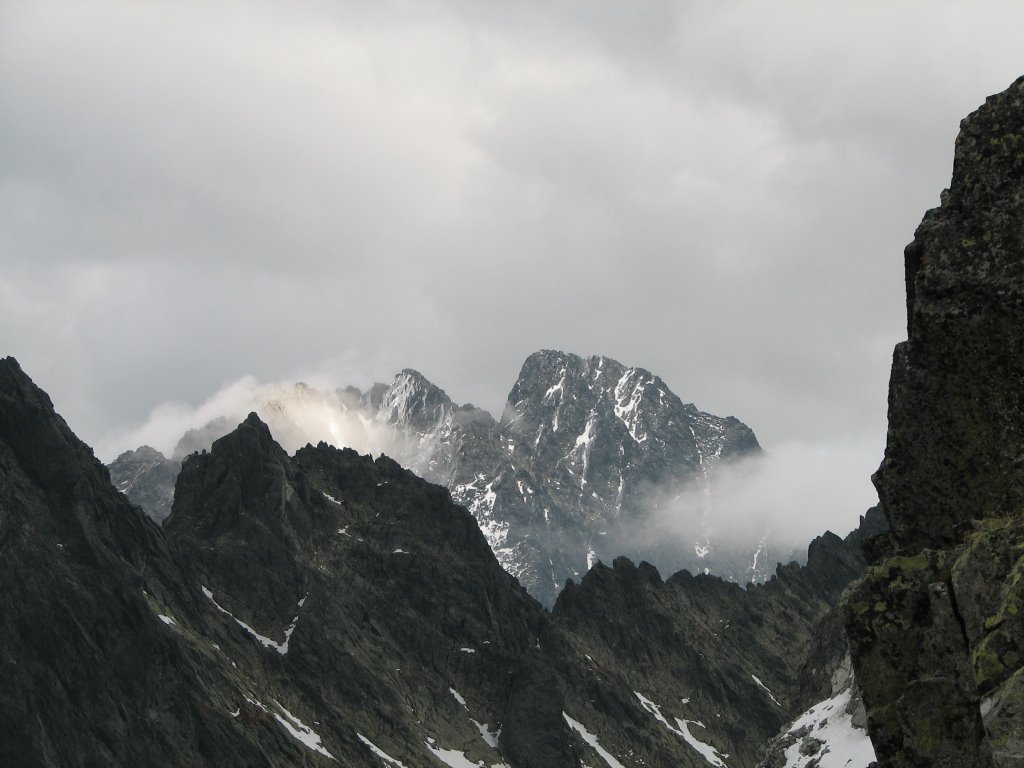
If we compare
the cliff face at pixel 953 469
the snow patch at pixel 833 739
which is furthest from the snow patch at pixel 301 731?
the cliff face at pixel 953 469

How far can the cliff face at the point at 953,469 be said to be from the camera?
56.0ft

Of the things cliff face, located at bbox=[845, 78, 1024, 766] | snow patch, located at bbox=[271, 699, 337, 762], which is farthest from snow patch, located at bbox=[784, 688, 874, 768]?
snow patch, located at bbox=[271, 699, 337, 762]

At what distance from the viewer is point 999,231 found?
19.6 metres

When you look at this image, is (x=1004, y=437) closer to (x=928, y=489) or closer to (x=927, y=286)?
(x=928, y=489)

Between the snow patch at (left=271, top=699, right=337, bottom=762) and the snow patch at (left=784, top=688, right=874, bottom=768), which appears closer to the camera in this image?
the snow patch at (left=784, top=688, right=874, bottom=768)

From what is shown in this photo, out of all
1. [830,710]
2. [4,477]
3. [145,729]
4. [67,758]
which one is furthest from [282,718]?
[830,710]

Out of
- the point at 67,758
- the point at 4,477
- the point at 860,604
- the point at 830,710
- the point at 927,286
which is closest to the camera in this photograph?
the point at 860,604

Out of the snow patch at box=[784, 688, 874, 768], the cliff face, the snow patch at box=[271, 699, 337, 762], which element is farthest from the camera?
the snow patch at box=[271, 699, 337, 762]

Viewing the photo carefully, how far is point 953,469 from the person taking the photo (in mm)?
19469

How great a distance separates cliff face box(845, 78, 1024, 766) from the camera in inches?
672

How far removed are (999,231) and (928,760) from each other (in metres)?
8.67

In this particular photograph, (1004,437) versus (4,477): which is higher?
(4,477)

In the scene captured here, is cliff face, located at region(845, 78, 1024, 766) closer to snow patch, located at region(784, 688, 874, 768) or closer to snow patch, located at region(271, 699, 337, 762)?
snow patch, located at region(784, 688, 874, 768)

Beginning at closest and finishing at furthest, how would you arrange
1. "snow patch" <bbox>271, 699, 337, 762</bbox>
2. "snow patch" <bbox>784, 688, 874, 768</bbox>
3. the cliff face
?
the cliff face, "snow patch" <bbox>784, 688, 874, 768</bbox>, "snow patch" <bbox>271, 699, 337, 762</bbox>
